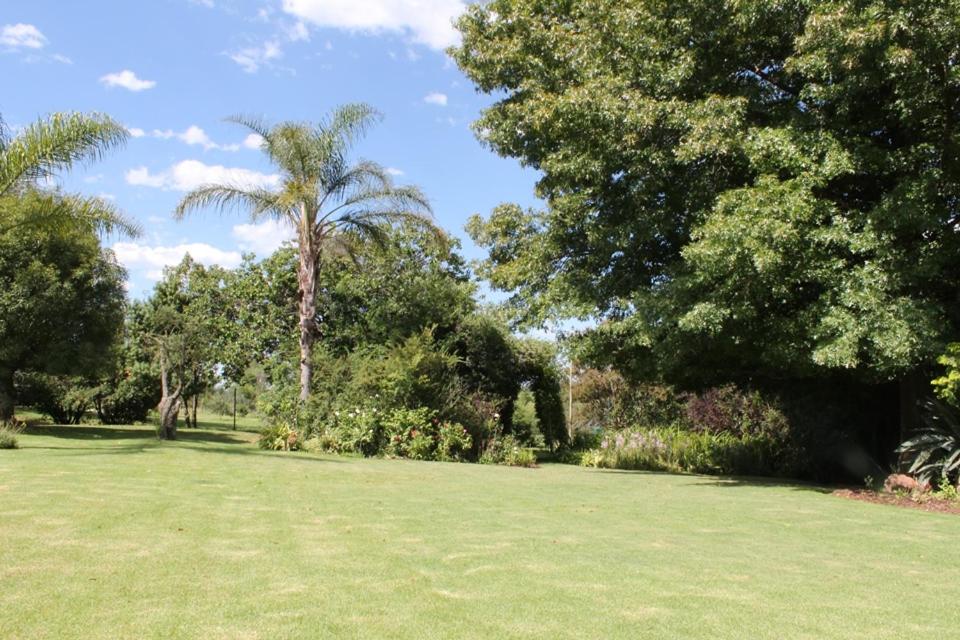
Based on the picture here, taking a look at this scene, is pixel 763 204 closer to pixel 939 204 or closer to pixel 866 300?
pixel 866 300

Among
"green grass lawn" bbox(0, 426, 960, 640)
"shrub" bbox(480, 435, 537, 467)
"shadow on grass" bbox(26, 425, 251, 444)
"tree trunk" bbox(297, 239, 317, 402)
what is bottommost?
"shadow on grass" bbox(26, 425, 251, 444)

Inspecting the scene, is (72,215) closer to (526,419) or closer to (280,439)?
(280,439)

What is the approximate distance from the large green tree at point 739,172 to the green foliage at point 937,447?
107 cm

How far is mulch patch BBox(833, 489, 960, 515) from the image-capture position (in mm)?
11102

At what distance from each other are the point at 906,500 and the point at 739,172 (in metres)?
6.54

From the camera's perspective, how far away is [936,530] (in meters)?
8.75

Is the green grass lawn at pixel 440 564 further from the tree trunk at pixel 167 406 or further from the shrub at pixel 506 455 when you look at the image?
the shrub at pixel 506 455

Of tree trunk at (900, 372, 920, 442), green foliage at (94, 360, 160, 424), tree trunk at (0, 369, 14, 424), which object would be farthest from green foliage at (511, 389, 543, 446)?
tree trunk at (0, 369, 14, 424)

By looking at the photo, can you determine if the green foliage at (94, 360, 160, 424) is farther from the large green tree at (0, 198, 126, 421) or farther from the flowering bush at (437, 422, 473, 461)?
the flowering bush at (437, 422, 473, 461)

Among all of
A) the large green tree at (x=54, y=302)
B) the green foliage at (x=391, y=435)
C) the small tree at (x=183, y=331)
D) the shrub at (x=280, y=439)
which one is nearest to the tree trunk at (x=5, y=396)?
the large green tree at (x=54, y=302)

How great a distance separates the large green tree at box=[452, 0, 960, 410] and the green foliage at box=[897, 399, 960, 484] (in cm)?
107

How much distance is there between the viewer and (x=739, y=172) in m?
14.3

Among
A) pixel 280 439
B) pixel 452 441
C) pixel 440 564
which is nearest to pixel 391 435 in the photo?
pixel 452 441

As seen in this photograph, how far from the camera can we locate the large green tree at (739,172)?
37.1 ft
